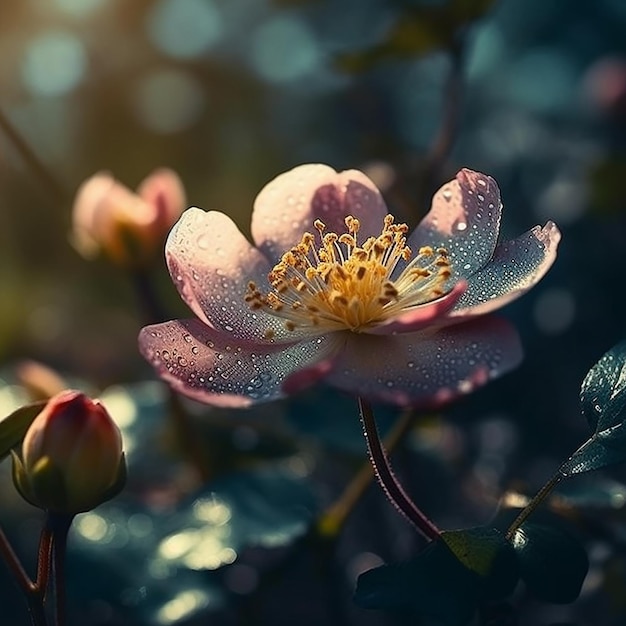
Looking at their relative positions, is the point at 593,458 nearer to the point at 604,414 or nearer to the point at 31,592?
the point at 604,414

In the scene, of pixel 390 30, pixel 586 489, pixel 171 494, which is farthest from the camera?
pixel 390 30

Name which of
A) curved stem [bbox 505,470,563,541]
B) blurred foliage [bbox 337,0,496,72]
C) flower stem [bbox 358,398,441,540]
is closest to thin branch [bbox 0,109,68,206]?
blurred foliage [bbox 337,0,496,72]

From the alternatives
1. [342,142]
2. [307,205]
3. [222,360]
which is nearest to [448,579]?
[222,360]

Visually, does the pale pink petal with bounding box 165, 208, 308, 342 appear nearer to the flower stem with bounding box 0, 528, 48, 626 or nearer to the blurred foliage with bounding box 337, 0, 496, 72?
the flower stem with bounding box 0, 528, 48, 626

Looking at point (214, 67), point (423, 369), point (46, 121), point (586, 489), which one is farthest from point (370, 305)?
point (214, 67)

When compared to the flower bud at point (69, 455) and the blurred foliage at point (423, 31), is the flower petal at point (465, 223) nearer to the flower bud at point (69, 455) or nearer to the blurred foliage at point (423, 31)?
the flower bud at point (69, 455)

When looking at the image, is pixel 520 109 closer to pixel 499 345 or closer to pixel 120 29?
pixel 120 29
